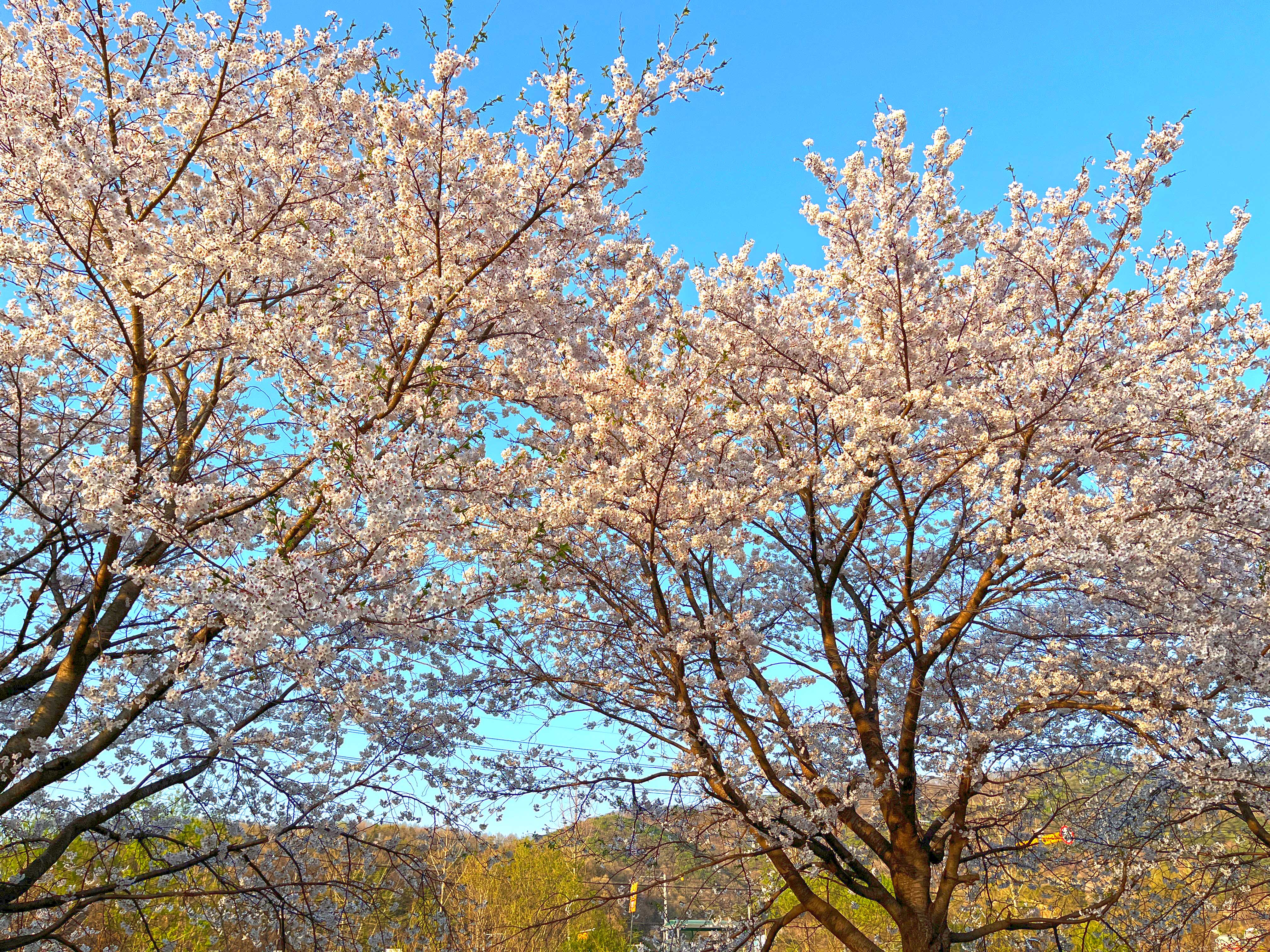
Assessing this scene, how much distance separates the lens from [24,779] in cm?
454

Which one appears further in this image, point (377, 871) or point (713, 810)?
point (377, 871)

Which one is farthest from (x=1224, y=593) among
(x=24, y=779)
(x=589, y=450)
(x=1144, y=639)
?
(x=24, y=779)

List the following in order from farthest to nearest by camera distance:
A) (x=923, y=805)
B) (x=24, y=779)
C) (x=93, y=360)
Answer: (x=923, y=805) → (x=93, y=360) → (x=24, y=779)

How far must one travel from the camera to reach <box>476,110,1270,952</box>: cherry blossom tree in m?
5.82

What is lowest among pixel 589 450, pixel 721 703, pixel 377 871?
pixel 377 871

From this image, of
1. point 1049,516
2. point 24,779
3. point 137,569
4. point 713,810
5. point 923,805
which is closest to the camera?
point 137,569

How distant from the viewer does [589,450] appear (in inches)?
265

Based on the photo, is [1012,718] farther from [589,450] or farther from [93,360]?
[93,360]

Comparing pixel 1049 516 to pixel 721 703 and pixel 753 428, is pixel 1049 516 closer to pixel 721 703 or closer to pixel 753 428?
pixel 753 428

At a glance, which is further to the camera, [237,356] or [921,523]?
[921,523]

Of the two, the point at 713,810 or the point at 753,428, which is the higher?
the point at 753,428

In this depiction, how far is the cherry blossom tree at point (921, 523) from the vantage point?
19.1ft

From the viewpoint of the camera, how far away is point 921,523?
8.07m

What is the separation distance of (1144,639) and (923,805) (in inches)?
157
